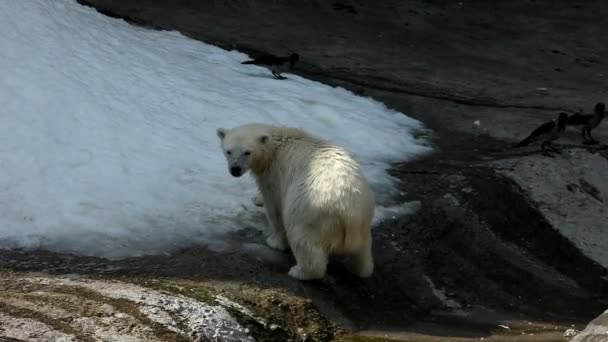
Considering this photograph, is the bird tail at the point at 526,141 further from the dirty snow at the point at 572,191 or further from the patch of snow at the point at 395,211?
the patch of snow at the point at 395,211

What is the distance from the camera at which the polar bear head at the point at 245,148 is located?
6145 mm

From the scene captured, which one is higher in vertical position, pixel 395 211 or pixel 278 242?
pixel 395 211

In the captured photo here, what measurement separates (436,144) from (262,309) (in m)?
4.49

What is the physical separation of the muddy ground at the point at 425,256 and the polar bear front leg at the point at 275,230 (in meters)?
0.07

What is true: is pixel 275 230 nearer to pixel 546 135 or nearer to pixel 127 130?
pixel 127 130

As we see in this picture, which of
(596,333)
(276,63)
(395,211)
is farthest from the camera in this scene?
(276,63)

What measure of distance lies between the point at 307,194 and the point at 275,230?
2.04ft

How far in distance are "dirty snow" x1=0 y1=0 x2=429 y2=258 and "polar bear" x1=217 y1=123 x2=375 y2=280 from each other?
528 millimetres

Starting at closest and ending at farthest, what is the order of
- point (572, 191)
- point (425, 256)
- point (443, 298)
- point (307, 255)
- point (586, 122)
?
1. point (307, 255)
2. point (443, 298)
3. point (425, 256)
4. point (572, 191)
5. point (586, 122)

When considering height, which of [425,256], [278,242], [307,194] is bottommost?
[425,256]

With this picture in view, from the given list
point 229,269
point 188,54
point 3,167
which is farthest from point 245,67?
point 229,269

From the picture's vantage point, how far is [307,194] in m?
5.70

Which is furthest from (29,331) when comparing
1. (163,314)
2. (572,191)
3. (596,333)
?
(572,191)

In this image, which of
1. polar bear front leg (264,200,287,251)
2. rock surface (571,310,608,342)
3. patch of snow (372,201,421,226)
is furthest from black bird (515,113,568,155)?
rock surface (571,310,608,342)
